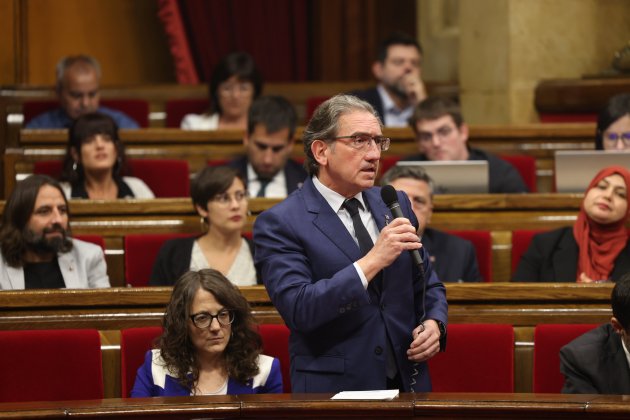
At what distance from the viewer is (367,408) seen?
166 cm

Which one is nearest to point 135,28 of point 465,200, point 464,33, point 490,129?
point 464,33

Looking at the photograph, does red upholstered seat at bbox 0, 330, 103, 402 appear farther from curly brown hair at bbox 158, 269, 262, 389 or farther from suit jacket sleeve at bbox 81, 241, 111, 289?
suit jacket sleeve at bbox 81, 241, 111, 289

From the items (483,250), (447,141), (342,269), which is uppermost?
(447,141)

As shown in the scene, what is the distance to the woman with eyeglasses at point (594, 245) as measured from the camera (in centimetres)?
277

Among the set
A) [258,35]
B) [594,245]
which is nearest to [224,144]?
[594,245]

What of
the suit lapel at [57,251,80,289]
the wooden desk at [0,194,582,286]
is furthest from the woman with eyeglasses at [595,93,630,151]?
the suit lapel at [57,251,80,289]

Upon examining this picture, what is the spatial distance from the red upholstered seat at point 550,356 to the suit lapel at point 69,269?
1.04 meters

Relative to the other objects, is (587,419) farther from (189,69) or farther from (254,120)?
(189,69)

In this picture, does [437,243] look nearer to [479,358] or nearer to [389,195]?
[479,358]

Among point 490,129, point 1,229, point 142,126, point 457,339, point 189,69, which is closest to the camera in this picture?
point 457,339

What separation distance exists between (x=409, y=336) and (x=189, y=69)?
3575 millimetres

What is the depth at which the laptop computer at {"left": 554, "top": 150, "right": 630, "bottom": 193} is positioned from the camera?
3.06m

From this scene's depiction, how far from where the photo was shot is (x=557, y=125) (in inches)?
151

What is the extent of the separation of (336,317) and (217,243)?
3.53 ft
